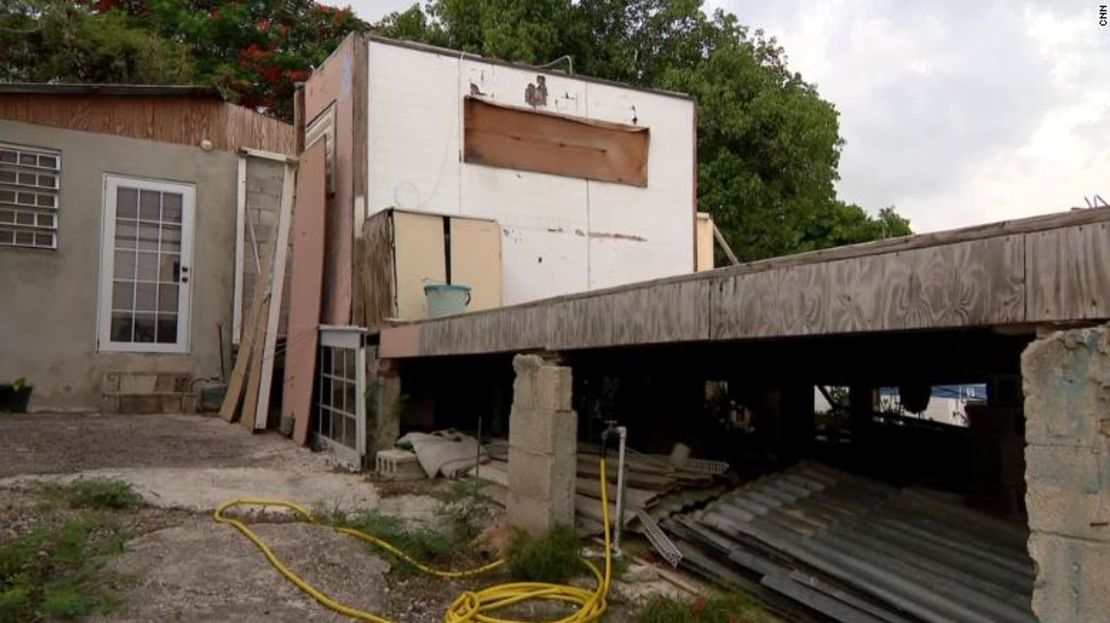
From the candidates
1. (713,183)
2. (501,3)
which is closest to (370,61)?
(501,3)

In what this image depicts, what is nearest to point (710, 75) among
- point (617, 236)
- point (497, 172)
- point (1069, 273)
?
point (617, 236)

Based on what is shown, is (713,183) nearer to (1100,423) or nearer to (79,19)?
(79,19)

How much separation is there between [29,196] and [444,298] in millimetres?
5694

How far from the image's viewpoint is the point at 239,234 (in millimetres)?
11438

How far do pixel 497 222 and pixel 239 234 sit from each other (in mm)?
4001

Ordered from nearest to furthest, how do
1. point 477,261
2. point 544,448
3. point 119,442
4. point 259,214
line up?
point 544,448 → point 119,442 → point 477,261 → point 259,214

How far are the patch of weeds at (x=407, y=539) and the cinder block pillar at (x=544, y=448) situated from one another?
21.3 inches

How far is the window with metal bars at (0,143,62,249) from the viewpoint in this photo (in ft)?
32.6

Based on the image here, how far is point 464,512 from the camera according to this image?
19.4 ft

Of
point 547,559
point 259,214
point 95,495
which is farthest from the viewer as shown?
point 259,214

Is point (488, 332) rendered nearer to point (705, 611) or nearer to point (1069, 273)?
point (705, 611)

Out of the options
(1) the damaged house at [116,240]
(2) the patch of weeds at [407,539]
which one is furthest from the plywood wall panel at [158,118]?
(2) the patch of weeds at [407,539]

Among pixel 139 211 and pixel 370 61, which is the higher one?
pixel 370 61

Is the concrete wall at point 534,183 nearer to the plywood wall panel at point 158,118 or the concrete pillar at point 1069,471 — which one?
the plywood wall panel at point 158,118
